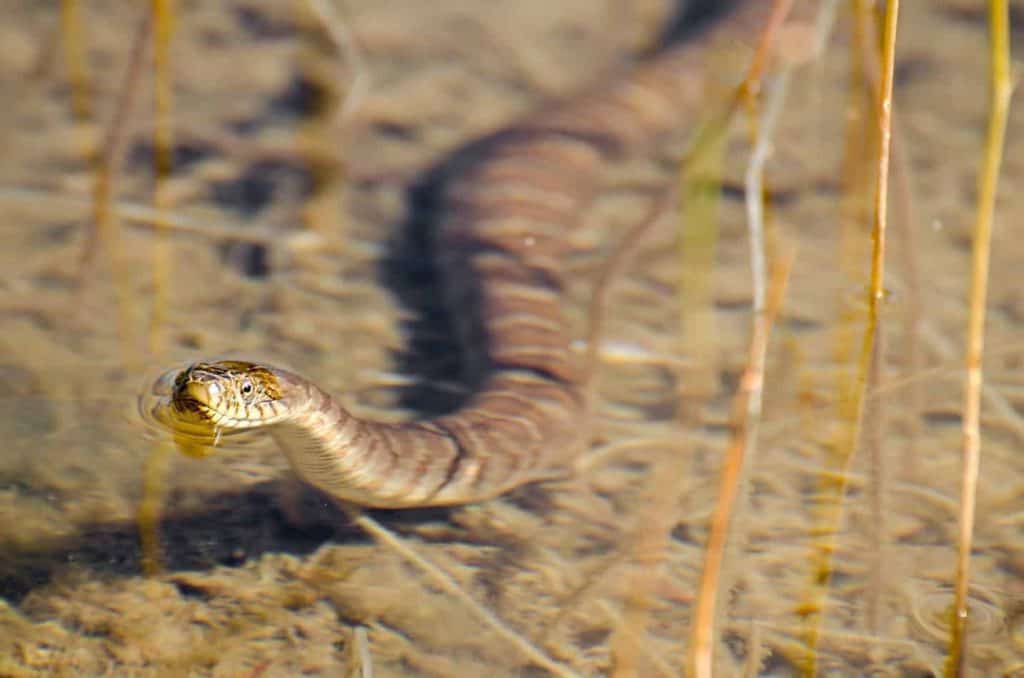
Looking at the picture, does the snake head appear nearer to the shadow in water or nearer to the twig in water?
the shadow in water

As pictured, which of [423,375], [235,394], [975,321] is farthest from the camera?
[423,375]

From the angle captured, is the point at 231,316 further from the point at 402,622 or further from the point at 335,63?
the point at 335,63

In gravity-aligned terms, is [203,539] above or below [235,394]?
below

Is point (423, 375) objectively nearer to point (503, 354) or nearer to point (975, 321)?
point (503, 354)

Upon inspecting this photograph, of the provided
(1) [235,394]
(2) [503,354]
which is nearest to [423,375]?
(2) [503,354]

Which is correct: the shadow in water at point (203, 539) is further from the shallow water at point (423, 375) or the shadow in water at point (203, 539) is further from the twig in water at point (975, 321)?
the twig in water at point (975, 321)

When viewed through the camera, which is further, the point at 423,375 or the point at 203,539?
the point at 423,375

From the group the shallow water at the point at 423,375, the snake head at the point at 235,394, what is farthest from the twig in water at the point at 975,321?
the snake head at the point at 235,394
